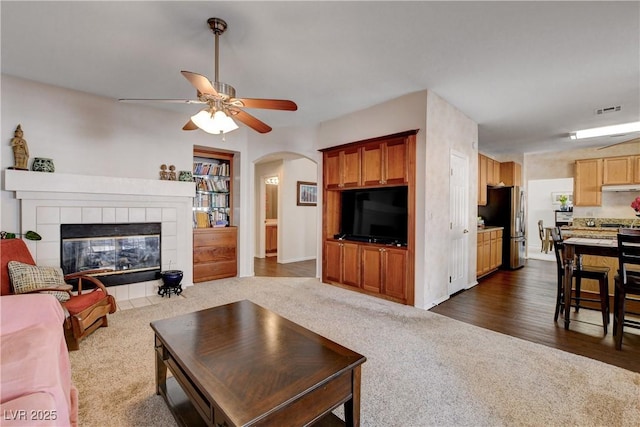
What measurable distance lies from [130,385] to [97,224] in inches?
103

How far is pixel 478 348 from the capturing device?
2609 millimetres

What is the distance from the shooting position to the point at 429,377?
2162 millimetres

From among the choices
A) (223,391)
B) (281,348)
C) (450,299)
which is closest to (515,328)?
(450,299)

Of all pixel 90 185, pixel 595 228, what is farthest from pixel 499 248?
pixel 90 185

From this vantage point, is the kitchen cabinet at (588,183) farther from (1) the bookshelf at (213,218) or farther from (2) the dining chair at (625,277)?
(1) the bookshelf at (213,218)

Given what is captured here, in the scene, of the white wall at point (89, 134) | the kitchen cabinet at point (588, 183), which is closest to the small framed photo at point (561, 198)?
the kitchen cabinet at point (588, 183)

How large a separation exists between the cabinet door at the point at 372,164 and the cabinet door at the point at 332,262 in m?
1.15

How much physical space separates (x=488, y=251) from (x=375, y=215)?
2.71 m

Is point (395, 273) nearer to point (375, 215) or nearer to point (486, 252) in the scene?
point (375, 215)

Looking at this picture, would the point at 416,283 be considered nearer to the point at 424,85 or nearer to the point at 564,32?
the point at 424,85

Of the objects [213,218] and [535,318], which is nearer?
[535,318]

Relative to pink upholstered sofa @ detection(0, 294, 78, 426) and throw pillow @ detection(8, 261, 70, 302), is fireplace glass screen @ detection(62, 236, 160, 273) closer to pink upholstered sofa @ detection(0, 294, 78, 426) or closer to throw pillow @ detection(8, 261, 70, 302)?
throw pillow @ detection(8, 261, 70, 302)

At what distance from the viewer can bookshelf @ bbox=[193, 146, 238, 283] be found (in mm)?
4980

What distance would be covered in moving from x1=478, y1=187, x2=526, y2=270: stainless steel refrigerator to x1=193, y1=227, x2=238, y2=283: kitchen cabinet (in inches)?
215
